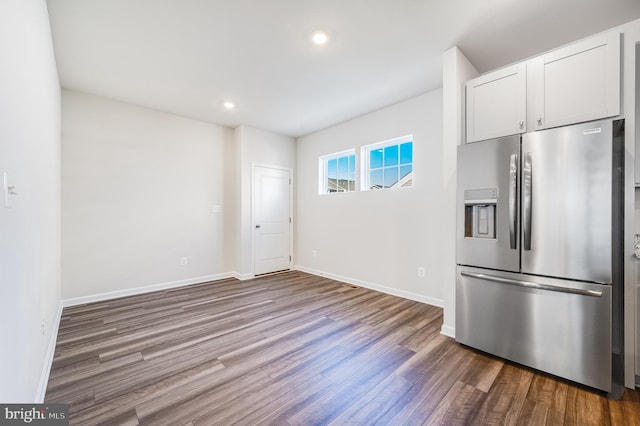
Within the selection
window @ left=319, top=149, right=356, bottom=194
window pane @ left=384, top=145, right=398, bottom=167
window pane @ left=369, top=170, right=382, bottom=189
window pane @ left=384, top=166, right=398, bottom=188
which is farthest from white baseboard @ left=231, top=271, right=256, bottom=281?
window pane @ left=384, top=145, right=398, bottom=167

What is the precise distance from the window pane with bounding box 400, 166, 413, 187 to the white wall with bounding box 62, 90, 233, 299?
10.5 ft

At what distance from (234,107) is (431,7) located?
2.87 metres

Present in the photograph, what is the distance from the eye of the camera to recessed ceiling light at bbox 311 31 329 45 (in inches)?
89.4

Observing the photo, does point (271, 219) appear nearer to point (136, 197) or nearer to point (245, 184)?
point (245, 184)

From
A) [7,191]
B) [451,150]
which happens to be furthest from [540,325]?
[7,191]

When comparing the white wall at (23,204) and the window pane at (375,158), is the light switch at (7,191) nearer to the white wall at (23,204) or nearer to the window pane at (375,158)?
the white wall at (23,204)

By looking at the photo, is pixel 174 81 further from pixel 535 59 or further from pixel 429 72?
pixel 535 59

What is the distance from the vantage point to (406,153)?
377 centimetres

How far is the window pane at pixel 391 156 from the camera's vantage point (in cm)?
391

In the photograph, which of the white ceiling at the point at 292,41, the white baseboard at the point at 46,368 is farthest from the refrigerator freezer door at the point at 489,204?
the white baseboard at the point at 46,368

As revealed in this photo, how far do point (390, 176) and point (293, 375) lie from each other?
3007mm

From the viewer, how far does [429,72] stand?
2895 mm

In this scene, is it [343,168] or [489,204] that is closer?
[489,204]

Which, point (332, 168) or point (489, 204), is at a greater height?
point (332, 168)
